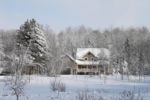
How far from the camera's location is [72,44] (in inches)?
3971

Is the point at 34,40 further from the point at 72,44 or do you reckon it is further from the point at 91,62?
the point at 72,44

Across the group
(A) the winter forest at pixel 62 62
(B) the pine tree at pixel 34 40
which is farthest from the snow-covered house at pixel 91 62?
(B) the pine tree at pixel 34 40

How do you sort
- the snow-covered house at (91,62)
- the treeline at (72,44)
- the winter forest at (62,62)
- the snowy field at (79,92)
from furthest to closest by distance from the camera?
the snow-covered house at (91,62)
the treeline at (72,44)
the winter forest at (62,62)
the snowy field at (79,92)

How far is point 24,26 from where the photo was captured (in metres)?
56.6

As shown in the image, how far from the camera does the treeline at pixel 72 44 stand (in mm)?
53469

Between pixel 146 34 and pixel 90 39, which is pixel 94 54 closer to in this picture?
pixel 90 39

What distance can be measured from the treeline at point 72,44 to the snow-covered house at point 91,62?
5.78ft

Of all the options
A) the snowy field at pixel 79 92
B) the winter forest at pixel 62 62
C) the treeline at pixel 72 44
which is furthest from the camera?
the treeline at pixel 72 44

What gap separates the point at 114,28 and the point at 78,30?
14.2 meters

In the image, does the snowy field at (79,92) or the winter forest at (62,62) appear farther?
the winter forest at (62,62)

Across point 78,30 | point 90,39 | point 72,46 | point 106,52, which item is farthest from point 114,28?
point 106,52

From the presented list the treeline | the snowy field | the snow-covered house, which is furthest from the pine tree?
the snowy field

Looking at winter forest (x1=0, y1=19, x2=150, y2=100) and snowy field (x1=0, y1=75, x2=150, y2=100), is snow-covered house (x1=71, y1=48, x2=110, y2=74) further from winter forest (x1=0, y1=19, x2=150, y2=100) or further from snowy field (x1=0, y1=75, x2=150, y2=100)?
snowy field (x1=0, y1=75, x2=150, y2=100)

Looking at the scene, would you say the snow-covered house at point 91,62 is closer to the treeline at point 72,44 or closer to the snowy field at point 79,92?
the treeline at point 72,44
